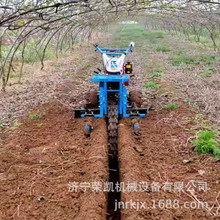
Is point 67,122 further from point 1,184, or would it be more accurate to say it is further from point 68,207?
point 68,207

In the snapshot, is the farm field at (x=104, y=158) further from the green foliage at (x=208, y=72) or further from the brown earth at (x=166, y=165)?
the green foliage at (x=208, y=72)

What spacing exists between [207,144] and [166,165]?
898mm

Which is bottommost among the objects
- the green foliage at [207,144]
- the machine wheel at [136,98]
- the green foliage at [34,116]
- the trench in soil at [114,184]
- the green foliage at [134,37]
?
the trench in soil at [114,184]

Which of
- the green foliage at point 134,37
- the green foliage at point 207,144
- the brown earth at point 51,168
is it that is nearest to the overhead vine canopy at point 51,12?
the brown earth at point 51,168

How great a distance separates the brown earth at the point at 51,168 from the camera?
3159 millimetres

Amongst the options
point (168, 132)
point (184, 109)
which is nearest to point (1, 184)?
point (168, 132)

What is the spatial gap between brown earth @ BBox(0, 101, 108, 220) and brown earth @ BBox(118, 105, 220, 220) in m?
0.44

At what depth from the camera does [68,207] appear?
3217mm

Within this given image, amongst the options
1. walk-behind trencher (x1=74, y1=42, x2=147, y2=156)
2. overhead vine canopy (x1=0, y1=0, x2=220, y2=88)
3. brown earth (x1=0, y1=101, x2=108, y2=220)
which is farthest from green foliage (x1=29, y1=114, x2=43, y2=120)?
overhead vine canopy (x1=0, y1=0, x2=220, y2=88)

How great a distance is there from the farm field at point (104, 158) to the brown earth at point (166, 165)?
0.01 m

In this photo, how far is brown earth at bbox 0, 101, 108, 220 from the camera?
3.16m

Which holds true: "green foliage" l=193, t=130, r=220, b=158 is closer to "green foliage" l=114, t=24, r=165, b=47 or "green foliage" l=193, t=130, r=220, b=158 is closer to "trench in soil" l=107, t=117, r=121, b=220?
"trench in soil" l=107, t=117, r=121, b=220

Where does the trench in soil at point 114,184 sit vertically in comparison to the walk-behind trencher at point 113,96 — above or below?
below

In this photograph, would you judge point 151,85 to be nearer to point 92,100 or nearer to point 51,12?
point 92,100
